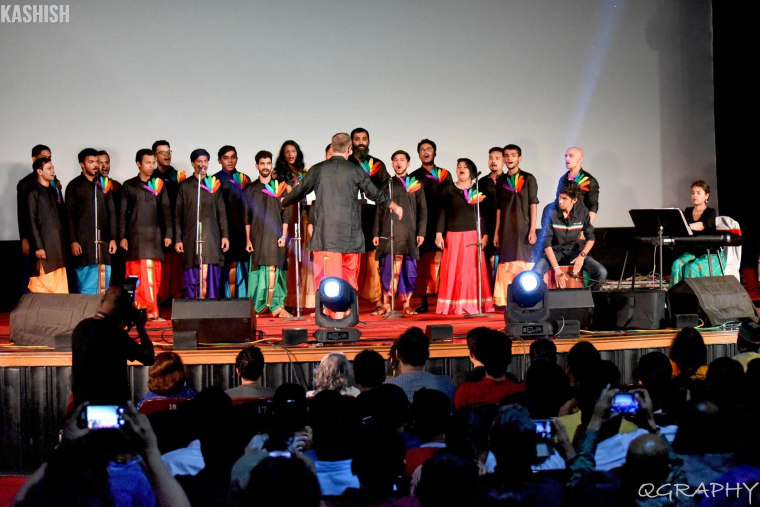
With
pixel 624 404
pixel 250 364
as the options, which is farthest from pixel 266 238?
pixel 624 404

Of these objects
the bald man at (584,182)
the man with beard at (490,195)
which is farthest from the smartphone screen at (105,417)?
the man with beard at (490,195)

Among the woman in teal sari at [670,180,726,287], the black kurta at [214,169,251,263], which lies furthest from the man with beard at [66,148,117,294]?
the woman in teal sari at [670,180,726,287]

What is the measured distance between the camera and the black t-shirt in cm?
396

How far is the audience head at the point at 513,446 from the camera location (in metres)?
2.36

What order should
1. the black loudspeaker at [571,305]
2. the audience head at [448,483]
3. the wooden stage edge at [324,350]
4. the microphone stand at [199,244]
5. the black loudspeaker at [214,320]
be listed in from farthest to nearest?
the microphone stand at [199,244], the black loudspeaker at [571,305], the black loudspeaker at [214,320], the wooden stage edge at [324,350], the audience head at [448,483]

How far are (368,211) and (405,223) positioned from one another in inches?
36.2

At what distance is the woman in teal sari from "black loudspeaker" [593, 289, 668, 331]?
1.54m

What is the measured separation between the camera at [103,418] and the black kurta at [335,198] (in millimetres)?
4494

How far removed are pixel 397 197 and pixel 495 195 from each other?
1026 millimetres

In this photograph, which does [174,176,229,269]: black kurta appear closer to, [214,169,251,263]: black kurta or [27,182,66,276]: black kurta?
[214,169,251,263]: black kurta

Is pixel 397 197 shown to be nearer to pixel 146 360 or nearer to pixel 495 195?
pixel 495 195

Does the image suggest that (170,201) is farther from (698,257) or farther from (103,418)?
→ (103,418)

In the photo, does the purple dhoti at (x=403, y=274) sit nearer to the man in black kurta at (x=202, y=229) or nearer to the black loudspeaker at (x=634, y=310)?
the man in black kurta at (x=202, y=229)

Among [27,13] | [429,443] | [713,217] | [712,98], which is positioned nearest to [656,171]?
[712,98]
